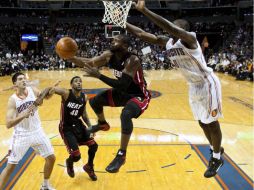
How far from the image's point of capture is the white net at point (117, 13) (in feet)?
14.2

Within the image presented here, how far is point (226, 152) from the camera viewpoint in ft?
26.3

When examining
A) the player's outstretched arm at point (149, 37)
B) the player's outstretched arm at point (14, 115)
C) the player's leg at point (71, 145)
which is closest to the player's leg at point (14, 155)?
the player's outstretched arm at point (14, 115)

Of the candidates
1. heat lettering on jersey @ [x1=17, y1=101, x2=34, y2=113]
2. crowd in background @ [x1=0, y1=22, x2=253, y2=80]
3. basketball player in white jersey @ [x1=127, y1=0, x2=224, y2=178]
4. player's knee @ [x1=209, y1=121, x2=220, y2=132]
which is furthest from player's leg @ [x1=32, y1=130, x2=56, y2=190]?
crowd in background @ [x1=0, y1=22, x2=253, y2=80]

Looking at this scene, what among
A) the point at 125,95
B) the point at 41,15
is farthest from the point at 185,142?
the point at 41,15

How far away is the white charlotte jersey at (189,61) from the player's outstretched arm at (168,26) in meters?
0.10

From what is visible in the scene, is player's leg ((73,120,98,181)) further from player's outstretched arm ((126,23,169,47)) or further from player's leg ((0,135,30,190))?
player's outstretched arm ((126,23,169,47))

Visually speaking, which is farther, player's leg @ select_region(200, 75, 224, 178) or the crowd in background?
the crowd in background

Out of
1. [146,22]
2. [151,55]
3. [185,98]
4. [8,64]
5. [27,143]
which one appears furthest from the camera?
[146,22]

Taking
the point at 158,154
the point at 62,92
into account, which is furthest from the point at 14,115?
the point at 158,154

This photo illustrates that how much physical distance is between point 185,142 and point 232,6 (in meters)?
26.8

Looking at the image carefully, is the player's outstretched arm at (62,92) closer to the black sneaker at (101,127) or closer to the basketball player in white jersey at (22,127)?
the basketball player in white jersey at (22,127)

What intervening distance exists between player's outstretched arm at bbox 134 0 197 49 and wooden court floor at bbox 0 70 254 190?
3.10m

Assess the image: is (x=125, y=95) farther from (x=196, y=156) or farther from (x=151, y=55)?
(x=151, y=55)

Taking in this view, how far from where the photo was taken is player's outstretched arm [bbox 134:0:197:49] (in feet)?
11.8
